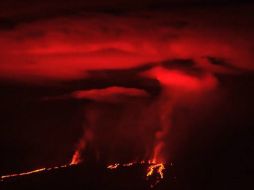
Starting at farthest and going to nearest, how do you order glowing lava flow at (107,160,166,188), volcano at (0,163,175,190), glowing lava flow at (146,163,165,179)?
glowing lava flow at (146,163,165,179) < glowing lava flow at (107,160,166,188) < volcano at (0,163,175,190)

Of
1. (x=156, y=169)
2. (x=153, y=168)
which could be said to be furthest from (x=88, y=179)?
(x=156, y=169)

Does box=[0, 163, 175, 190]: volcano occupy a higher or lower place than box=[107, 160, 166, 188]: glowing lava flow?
higher

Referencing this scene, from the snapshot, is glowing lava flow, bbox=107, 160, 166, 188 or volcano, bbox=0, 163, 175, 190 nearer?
volcano, bbox=0, 163, 175, 190

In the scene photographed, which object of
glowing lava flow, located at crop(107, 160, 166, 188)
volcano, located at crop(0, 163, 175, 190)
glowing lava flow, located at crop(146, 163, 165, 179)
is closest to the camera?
volcano, located at crop(0, 163, 175, 190)

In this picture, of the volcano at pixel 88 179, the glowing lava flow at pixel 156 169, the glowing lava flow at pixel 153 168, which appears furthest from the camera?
the glowing lava flow at pixel 156 169

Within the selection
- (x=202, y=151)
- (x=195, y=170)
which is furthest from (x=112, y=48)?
(x=202, y=151)

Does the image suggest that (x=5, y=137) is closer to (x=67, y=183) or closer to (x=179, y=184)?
(x=67, y=183)

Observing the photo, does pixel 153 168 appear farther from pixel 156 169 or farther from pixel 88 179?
pixel 88 179

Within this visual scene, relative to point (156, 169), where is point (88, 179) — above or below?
above

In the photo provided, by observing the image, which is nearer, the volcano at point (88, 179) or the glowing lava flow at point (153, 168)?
the volcano at point (88, 179)

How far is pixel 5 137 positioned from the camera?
78.0 feet

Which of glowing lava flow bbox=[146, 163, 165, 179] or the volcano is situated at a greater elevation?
the volcano

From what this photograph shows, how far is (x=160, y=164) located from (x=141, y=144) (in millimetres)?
853

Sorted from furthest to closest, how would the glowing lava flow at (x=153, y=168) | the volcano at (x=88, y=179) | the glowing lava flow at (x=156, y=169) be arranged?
the glowing lava flow at (x=156, y=169)
the glowing lava flow at (x=153, y=168)
the volcano at (x=88, y=179)
